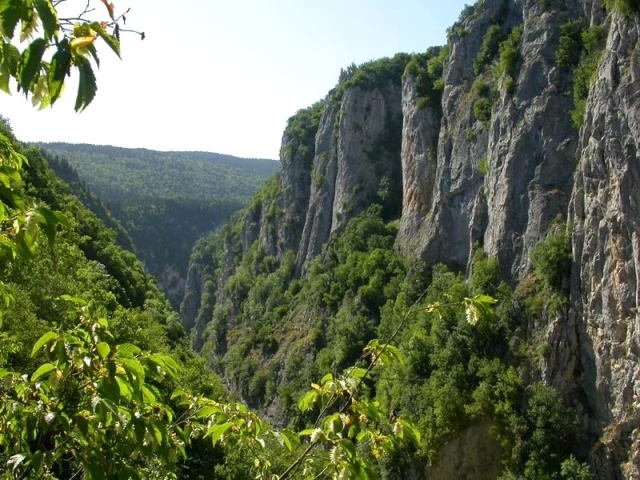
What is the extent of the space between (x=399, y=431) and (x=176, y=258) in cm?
15873

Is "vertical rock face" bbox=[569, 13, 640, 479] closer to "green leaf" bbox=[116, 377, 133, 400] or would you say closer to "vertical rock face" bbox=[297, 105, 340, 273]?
"green leaf" bbox=[116, 377, 133, 400]

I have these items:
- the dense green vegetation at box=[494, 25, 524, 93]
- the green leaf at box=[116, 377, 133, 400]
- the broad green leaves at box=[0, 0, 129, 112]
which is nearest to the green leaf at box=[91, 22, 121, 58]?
the broad green leaves at box=[0, 0, 129, 112]

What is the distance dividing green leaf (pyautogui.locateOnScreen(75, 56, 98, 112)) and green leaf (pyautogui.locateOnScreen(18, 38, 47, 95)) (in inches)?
6.0

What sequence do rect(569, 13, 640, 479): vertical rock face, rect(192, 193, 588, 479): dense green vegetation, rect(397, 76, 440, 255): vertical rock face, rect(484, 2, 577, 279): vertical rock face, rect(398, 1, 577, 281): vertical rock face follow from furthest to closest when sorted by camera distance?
rect(397, 76, 440, 255): vertical rock face, rect(398, 1, 577, 281): vertical rock face, rect(484, 2, 577, 279): vertical rock face, rect(192, 193, 588, 479): dense green vegetation, rect(569, 13, 640, 479): vertical rock face

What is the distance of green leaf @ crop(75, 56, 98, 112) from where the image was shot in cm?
253

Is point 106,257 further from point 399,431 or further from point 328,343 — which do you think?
point 399,431

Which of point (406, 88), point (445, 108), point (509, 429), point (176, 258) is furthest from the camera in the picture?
point (176, 258)

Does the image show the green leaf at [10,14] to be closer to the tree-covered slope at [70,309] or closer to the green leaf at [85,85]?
the green leaf at [85,85]

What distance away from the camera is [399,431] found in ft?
13.2

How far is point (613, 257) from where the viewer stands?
89.0ft

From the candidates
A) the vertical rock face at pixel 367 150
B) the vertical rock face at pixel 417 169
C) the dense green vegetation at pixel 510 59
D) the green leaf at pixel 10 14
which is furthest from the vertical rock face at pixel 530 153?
the green leaf at pixel 10 14

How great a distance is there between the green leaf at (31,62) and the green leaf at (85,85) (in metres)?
0.15

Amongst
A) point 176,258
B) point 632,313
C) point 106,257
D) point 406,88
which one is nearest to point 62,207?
point 106,257

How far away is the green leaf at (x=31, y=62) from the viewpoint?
99.2 inches
